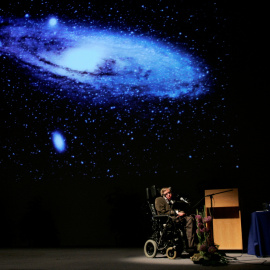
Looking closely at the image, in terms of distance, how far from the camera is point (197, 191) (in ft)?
26.4

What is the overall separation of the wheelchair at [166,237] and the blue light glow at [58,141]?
380 centimetres

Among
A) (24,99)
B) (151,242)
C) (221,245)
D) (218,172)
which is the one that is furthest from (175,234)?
(24,99)

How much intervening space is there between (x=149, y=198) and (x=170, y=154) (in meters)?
2.87

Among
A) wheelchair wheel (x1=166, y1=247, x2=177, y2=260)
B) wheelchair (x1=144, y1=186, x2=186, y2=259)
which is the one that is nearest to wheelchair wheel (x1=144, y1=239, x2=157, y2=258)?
wheelchair (x1=144, y1=186, x2=186, y2=259)

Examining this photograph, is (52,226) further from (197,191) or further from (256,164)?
(256,164)

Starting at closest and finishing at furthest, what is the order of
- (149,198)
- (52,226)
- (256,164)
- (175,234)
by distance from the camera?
(175,234)
(149,198)
(256,164)
(52,226)

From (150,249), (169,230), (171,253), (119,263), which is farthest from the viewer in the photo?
(150,249)

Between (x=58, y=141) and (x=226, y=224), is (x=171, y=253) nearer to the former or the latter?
(x=226, y=224)

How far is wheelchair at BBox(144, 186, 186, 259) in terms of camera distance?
4.85 meters

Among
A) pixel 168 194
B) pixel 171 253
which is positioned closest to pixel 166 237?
pixel 171 253

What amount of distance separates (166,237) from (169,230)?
0.13m

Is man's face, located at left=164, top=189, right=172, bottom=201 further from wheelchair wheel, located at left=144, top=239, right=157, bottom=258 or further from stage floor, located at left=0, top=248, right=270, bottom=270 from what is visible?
stage floor, located at left=0, top=248, right=270, bottom=270

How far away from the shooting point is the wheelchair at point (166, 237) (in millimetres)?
4848

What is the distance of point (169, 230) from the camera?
4980mm
